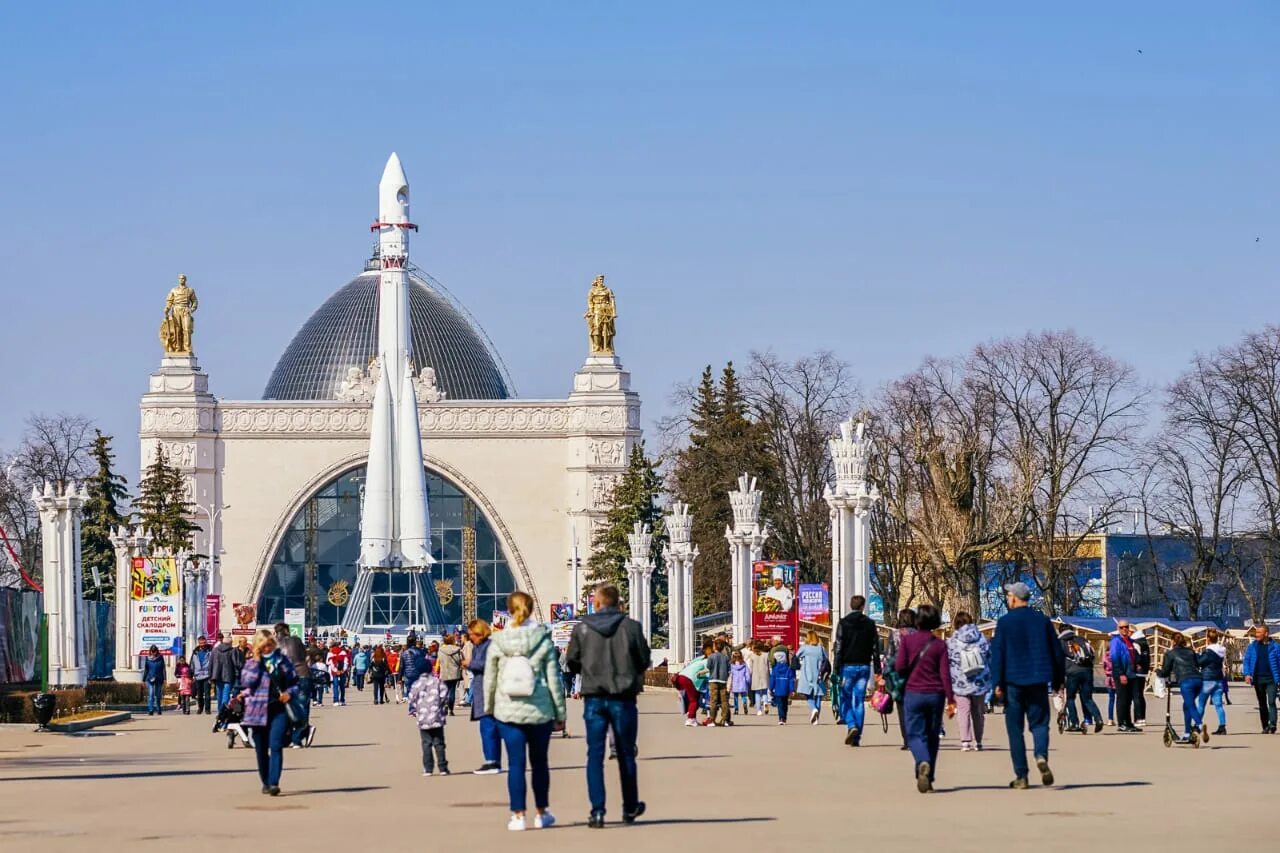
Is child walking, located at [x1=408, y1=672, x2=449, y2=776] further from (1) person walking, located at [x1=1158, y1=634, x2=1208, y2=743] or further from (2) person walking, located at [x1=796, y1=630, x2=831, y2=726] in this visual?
(2) person walking, located at [x1=796, y1=630, x2=831, y2=726]

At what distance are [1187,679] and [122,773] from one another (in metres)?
10.6

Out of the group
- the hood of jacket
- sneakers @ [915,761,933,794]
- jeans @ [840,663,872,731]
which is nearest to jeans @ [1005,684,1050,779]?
sneakers @ [915,761,933,794]

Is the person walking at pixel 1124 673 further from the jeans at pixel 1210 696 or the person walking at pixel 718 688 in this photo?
the person walking at pixel 718 688

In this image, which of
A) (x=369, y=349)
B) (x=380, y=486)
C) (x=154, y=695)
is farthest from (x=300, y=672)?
(x=369, y=349)

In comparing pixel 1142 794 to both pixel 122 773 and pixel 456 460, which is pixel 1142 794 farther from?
pixel 456 460

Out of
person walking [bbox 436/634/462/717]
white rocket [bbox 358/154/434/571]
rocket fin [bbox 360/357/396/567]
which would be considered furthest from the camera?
rocket fin [bbox 360/357/396/567]

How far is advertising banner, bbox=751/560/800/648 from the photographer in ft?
132

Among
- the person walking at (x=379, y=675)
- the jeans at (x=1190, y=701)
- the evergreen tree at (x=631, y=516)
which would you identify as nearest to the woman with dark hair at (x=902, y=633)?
the jeans at (x=1190, y=701)

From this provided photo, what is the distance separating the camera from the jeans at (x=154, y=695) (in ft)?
131

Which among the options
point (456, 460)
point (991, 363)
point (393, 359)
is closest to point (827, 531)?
point (991, 363)

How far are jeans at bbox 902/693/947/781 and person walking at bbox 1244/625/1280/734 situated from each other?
10865 mm

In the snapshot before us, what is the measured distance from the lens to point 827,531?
7275 centimetres

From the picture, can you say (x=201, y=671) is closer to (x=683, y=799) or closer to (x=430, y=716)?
(x=430, y=716)

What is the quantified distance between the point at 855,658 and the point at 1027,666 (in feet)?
23.1
